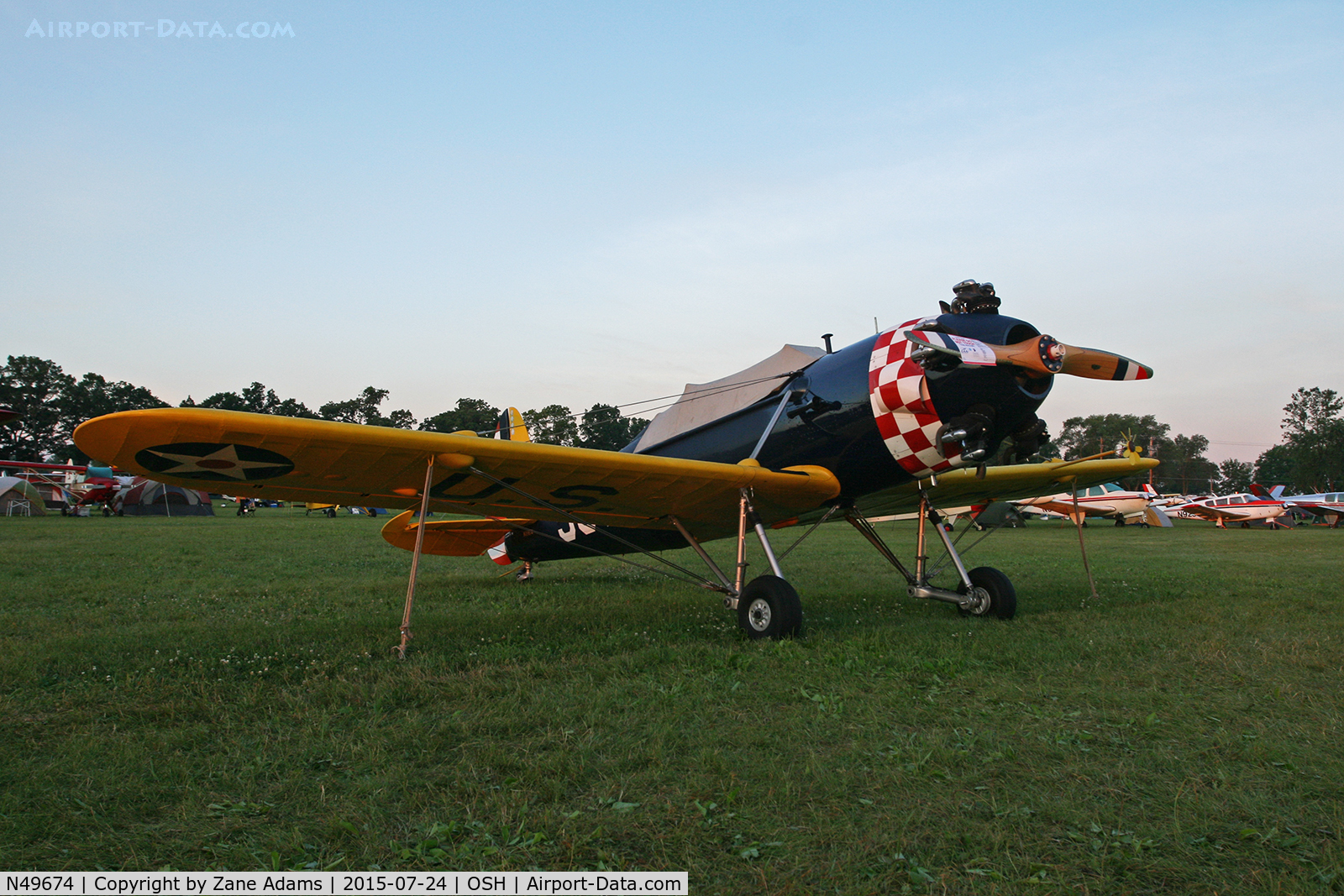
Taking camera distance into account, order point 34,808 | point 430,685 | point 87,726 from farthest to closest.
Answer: point 430,685, point 87,726, point 34,808

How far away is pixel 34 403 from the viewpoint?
259 feet

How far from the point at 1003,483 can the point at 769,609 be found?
3730mm

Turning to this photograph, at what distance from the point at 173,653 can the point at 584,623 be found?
9.19ft

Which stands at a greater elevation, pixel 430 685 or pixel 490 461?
pixel 490 461

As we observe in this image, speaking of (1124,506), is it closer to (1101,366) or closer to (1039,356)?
(1101,366)

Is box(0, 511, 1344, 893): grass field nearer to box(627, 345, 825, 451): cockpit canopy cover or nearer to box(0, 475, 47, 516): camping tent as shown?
box(627, 345, 825, 451): cockpit canopy cover

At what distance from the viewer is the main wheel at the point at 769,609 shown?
5098mm

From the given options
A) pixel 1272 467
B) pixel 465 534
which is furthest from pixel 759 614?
pixel 1272 467

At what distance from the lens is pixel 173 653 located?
15.4 feet

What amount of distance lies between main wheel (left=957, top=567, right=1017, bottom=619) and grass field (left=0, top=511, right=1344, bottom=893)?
35cm

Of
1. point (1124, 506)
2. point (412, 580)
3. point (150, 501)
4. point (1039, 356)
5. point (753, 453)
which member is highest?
point (1039, 356)

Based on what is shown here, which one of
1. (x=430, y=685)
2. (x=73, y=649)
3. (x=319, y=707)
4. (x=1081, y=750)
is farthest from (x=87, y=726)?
(x=1081, y=750)

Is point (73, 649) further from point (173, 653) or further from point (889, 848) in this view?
point (889, 848)

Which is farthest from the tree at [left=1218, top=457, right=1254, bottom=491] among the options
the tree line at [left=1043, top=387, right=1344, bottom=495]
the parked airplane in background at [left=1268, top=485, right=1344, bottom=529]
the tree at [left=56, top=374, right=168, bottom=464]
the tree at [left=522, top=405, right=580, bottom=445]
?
the tree at [left=56, top=374, right=168, bottom=464]
